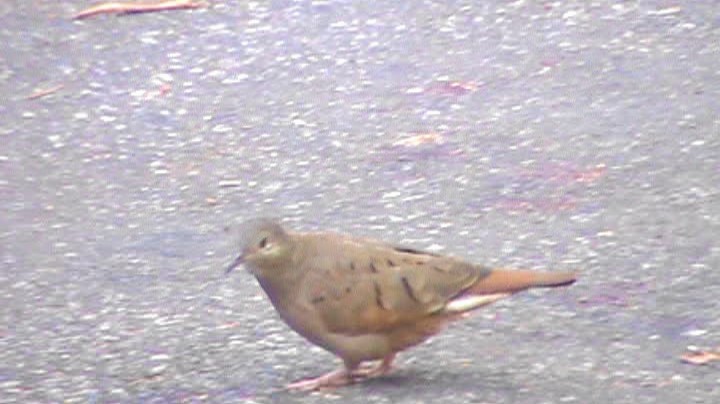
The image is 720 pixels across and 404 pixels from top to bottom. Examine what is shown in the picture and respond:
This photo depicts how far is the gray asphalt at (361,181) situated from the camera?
5137 mm

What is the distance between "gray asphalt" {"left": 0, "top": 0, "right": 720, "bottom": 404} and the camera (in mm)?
5137

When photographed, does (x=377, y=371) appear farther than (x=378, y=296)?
Yes

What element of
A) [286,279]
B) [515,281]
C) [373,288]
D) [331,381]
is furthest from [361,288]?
[515,281]

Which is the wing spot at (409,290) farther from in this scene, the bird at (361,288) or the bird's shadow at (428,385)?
the bird's shadow at (428,385)

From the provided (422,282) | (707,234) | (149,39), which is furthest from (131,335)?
(149,39)

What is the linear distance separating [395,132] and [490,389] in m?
2.65

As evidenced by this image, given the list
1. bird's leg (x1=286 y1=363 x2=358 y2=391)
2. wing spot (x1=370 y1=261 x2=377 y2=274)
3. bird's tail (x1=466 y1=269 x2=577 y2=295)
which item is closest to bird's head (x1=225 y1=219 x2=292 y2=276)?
wing spot (x1=370 y1=261 x2=377 y2=274)

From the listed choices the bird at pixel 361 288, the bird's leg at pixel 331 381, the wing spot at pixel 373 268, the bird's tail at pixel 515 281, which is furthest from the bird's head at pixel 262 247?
the bird's tail at pixel 515 281

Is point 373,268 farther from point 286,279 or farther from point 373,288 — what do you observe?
point 286,279

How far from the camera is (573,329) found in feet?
17.4

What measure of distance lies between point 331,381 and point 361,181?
204cm

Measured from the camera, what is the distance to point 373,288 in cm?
473

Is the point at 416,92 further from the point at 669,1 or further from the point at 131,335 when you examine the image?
the point at 131,335

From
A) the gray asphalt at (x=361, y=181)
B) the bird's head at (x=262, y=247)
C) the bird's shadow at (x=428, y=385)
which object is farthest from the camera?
the gray asphalt at (x=361, y=181)
